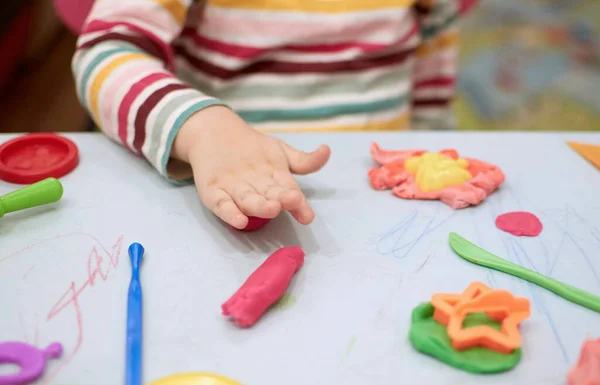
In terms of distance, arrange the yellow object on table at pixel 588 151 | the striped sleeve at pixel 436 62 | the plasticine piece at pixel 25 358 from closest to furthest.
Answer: the plasticine piece at pixel 25 358 → the yellow object on table at pixel 588 151 → the striped sleeve at pixel 436 62

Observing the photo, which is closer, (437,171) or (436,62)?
(437,171)

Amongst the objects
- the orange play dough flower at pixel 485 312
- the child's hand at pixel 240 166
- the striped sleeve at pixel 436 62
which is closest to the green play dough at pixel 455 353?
the orange play dough flower at pixel 485 312

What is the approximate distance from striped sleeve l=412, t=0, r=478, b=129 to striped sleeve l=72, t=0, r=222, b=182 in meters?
0.32

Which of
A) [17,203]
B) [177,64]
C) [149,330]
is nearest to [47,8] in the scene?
[177,64]

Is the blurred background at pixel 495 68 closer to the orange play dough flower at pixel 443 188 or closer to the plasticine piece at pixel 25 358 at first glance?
the orange play dough flower at pixel 443 188

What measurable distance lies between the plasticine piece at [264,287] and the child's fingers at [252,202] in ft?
0.09

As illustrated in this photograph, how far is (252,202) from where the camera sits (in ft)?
1.28

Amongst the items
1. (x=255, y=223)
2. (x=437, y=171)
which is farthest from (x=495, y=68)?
(x=255, y=223)

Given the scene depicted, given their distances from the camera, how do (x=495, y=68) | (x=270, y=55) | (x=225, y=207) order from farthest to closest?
(x=495, y=68)
(x=270, y=55)
(x=225, y=207)

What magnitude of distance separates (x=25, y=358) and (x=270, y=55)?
42cm

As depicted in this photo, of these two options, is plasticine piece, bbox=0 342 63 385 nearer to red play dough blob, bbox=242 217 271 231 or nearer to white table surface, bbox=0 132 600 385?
white table surface, bbox=0 132 600 385

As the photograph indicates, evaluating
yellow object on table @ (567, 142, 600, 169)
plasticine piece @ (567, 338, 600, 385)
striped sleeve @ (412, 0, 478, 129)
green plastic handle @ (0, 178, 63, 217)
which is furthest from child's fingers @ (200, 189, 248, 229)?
striped sleeve @ (412, 0, 478, 129)

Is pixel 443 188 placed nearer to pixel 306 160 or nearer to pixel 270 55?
pixel 306 160

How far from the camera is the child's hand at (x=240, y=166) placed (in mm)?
393
